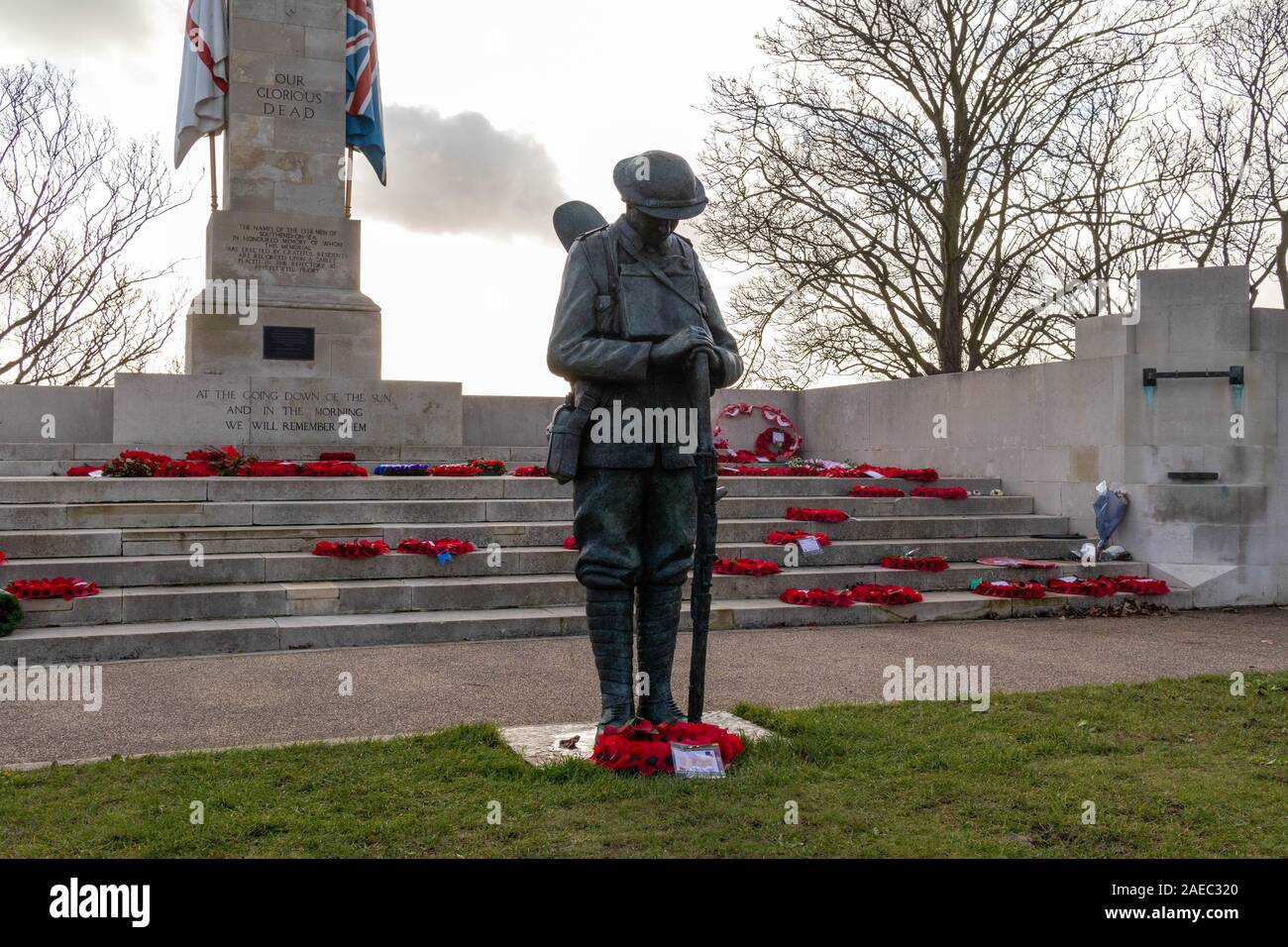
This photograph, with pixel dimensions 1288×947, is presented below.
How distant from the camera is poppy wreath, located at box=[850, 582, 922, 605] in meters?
9.91

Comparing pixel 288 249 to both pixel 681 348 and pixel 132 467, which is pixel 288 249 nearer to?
pixel 132 467

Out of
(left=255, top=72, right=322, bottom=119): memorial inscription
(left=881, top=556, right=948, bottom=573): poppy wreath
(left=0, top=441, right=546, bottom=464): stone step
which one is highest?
(left=255, top=72, right=322, bottom=119): memorial inscription

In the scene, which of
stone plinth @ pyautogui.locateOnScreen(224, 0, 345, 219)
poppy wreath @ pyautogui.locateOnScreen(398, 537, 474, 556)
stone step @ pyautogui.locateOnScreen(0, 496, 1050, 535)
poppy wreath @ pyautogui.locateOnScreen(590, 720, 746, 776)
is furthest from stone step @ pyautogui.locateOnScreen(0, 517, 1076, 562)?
stone plinth @ pyautogui.locateOnScreen(224, 0, 345, 219)

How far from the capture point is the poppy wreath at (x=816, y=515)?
38.6ft

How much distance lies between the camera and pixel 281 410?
14.5 meters

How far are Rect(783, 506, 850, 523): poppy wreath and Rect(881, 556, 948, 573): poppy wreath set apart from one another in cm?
96

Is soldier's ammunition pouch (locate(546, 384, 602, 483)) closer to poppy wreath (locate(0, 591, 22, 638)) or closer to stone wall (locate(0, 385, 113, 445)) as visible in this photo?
poppy wreath (locate(0, 591, 22, 638))

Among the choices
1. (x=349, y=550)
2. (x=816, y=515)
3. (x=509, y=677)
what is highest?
(x=816, y=515)

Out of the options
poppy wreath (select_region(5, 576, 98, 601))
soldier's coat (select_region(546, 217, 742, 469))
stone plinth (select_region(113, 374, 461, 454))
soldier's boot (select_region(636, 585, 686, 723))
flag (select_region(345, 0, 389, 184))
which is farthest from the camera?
flag (select_region(345, 0, 389, 184))

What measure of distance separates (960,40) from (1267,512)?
38.9ft

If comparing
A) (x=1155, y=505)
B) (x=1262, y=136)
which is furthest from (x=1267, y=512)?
(x=1262, y=136)

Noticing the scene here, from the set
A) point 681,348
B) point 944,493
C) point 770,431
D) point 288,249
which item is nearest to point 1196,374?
point 944,493

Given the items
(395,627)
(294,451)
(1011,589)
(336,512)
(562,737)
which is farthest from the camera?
(294,451)

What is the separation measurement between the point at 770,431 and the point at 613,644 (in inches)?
541
